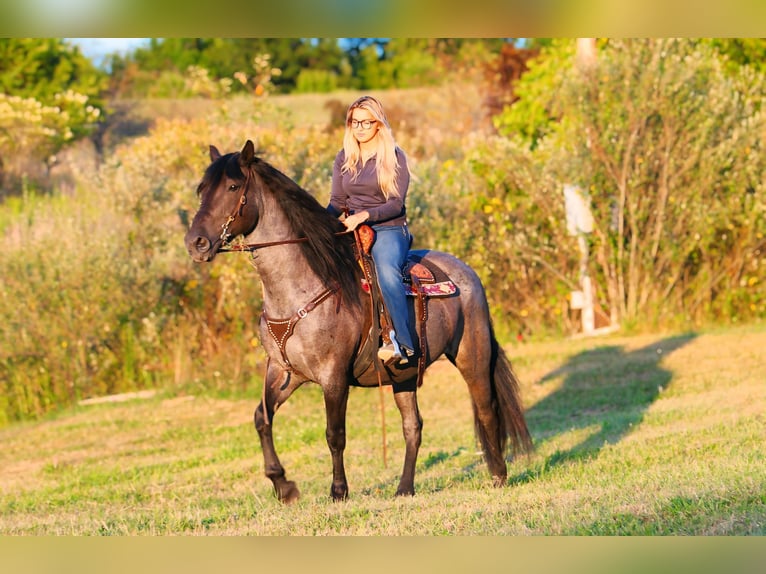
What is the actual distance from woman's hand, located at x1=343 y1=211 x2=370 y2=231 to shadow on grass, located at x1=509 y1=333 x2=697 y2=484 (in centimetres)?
340

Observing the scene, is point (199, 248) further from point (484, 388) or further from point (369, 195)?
point (484, 388)

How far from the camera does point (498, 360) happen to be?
28.9ft

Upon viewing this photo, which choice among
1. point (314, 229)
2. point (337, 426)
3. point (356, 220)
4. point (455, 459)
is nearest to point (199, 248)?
point (314, 229)

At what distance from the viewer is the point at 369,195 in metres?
7.70

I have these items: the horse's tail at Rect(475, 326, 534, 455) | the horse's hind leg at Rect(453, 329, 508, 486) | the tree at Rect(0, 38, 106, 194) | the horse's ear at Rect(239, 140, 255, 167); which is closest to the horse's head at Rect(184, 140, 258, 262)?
the horse's ear at Rect(239, 140, 255, 167)

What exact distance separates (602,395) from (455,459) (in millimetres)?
4191

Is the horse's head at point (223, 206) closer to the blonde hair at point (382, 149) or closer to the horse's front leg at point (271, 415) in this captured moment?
the blonde hair at point (382, 149)

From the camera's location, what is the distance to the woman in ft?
25.0

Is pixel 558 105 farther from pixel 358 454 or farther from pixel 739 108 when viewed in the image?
pixel 358 454

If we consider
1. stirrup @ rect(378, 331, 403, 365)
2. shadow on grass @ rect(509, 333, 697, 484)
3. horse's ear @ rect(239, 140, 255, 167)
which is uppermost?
horse's ear @ rect(239, 140, 255, 167)

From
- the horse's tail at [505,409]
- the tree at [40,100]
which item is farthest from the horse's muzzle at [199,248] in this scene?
the tree at [40,100]

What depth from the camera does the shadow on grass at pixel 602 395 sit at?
11.5 metres

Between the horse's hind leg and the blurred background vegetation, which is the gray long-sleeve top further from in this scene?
the blurred background vegetation

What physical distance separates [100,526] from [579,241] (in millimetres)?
12409
